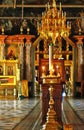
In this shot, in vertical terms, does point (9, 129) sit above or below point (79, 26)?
below

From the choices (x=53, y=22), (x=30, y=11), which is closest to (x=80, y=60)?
(x=30, y=11)

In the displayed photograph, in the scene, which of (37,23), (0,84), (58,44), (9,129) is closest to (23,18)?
(37,23)

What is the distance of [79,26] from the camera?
29.4 metres

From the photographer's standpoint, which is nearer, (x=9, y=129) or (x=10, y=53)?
(x=9, y=129)

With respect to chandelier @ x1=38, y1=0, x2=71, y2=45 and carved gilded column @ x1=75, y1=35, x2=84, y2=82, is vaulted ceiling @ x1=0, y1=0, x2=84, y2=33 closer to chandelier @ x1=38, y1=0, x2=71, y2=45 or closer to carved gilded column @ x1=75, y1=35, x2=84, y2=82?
carved gilded column @ x1=75, y1=35, x2=84, y2=82

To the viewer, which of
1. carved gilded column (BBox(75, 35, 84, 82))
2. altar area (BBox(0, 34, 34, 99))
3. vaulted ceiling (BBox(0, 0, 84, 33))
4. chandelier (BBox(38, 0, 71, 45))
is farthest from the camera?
carved gilded column (BBox(75, 35, 84, 82))

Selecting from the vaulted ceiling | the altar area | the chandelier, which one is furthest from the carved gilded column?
the chandelier

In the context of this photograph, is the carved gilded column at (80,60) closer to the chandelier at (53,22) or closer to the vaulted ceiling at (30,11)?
the vaulted ceiling at (30,11)

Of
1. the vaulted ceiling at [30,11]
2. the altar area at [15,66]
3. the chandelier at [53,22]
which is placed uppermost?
the vaulted ceiling at [30,11]

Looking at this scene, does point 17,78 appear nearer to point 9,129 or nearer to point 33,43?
point 33,43

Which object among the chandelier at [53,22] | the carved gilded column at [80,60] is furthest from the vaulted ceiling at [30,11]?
the chandelier at [53,22]

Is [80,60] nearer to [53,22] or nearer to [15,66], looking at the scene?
[15,66]

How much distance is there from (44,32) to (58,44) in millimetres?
6338

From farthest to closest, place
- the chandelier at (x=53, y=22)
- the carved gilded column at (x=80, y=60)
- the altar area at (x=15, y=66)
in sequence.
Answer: the carved gilded column at (x=80, y=60) < the altar area at (x=15, y=66) < the chandelier at (x=53, y=22)
